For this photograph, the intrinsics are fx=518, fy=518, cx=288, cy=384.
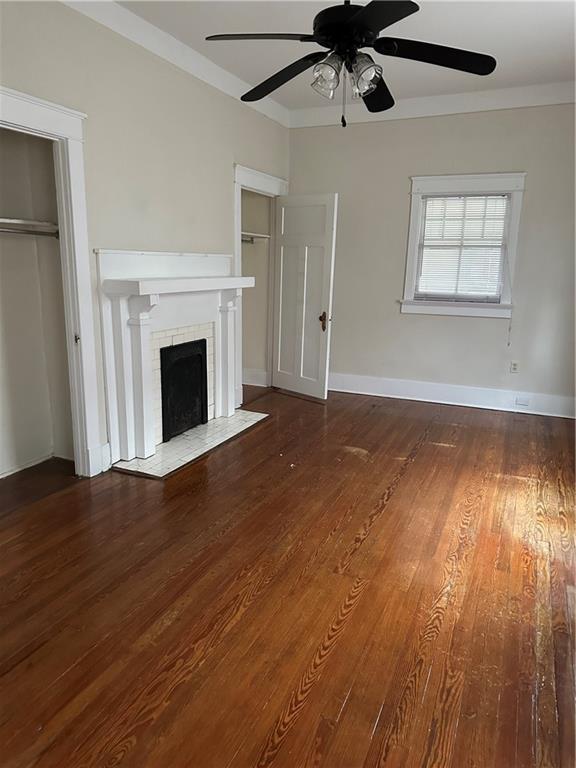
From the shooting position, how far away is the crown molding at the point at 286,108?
10.6ft

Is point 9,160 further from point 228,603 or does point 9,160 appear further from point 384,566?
point 384,566

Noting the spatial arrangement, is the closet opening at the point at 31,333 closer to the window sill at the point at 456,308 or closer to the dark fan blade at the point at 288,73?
the dark fan blade at the point at 288,73

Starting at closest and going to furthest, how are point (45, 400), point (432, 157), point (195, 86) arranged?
point (45, 400), point (195, 86), point (432, 157)

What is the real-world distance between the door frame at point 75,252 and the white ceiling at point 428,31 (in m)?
1.00

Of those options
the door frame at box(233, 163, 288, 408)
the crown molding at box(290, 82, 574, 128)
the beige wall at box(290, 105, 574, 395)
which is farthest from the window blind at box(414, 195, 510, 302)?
the door frame at box(233, 163, 288, 408)

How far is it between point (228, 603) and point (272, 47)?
3.71 meters

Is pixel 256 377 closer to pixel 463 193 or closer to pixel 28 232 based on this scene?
pixel 463 193

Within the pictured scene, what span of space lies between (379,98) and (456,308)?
110 inches

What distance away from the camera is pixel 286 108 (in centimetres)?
531

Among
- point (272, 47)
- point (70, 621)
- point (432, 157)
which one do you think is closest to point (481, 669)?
point (70, 621)

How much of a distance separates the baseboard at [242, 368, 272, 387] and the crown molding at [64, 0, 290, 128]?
266cm

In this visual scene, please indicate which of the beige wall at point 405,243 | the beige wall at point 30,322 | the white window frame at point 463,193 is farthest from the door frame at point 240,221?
the beige wall at point 30,322

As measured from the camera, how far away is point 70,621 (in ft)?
6.82

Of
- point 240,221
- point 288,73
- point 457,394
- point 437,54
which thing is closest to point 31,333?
point 240,221
